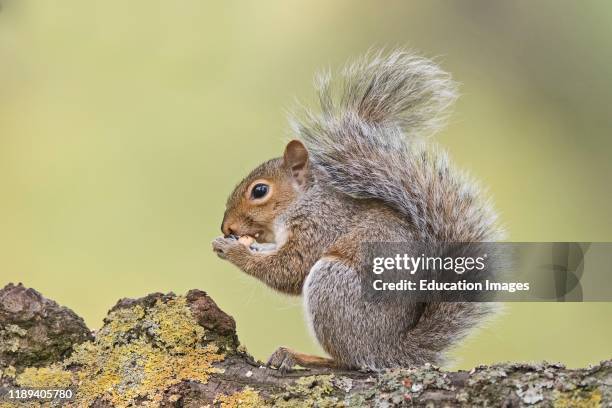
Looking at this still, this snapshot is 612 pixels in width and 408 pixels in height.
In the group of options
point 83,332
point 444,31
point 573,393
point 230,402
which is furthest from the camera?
point 444,31

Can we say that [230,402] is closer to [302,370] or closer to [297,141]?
[302,370]

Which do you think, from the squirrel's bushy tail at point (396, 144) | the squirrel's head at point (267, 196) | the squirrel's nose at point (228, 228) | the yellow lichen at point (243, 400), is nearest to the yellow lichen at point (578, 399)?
the yellow lichen at point (243, 400)

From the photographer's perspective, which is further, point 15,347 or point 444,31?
point 444,31

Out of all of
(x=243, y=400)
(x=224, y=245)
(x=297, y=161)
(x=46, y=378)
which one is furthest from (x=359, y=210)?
(x=46, y=378)

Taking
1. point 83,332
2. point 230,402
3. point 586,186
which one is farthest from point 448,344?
point 586,186

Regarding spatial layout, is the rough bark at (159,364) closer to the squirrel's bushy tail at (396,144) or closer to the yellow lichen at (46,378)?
the yellow lichen at (46,378)

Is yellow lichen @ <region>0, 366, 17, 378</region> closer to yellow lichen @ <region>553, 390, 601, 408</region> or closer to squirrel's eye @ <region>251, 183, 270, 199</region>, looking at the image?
squirrel's eye @ <region>251, 183, 270, 199</region>

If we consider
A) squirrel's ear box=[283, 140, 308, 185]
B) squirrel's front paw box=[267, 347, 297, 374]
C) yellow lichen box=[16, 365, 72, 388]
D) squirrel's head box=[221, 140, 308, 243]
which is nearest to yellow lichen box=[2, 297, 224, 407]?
yellow lichen box=[16, 365, 72, 388]
